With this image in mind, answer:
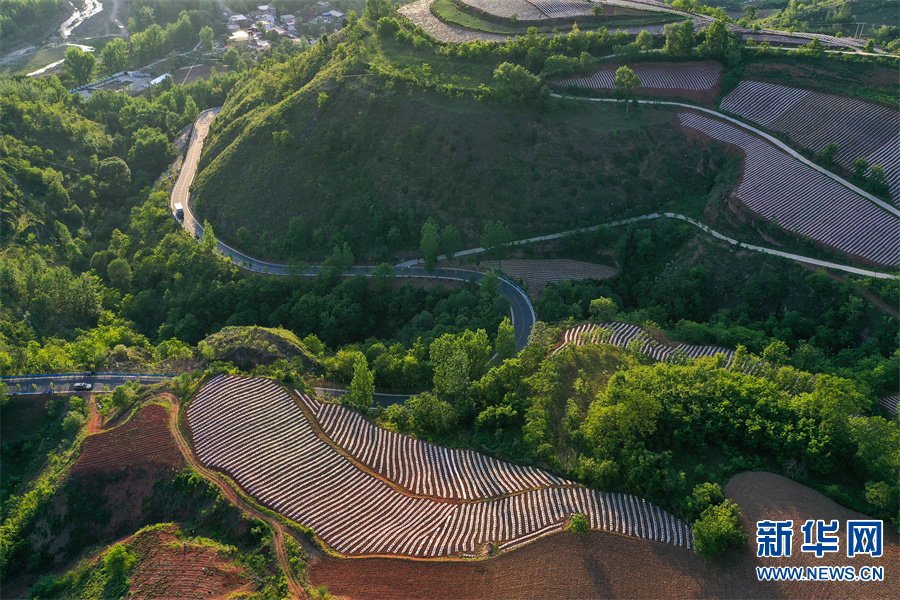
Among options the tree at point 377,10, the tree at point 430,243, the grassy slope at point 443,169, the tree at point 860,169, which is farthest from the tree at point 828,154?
the tree at point 377,10

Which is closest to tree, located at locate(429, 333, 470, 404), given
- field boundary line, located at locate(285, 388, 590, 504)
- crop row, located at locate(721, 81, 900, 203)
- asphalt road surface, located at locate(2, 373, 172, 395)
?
field boundary line, located at locate(285, 388, 590, 504)

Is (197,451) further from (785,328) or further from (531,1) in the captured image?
(531,1)

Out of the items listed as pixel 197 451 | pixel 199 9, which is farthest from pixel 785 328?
pixel 199 9

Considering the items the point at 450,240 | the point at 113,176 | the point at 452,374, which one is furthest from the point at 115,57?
the point at 452,374

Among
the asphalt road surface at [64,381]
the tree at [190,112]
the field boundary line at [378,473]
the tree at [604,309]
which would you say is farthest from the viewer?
the tree at [190,112]

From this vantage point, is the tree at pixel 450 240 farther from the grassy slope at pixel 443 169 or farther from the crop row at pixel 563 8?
the crop row at pixel 563 8

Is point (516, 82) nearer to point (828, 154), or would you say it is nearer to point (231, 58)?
point (828, 154)

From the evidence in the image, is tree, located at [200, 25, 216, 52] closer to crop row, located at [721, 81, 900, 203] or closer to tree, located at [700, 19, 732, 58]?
tree, located at [700, 19, 732, 58]

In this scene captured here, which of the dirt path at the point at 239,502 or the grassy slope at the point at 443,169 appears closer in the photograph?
the dirt path at the point at 239,502
